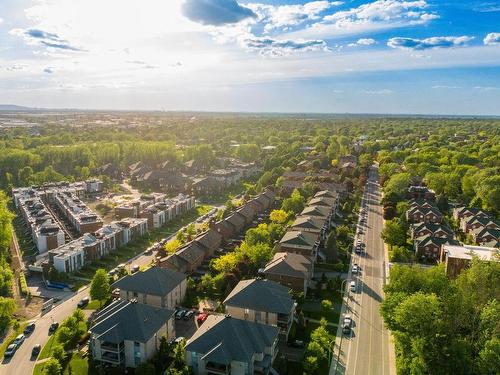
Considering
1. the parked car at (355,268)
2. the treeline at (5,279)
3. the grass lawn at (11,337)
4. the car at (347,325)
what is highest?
the treeline at (5,279)

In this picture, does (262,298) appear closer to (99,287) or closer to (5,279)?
(99,287)

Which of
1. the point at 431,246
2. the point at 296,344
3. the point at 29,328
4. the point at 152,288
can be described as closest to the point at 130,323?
the point at 152,288

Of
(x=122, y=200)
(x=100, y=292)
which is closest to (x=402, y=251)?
(x=100, y=292)

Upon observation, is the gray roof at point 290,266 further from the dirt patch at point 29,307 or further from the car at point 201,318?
the dirt patch at point 29,307

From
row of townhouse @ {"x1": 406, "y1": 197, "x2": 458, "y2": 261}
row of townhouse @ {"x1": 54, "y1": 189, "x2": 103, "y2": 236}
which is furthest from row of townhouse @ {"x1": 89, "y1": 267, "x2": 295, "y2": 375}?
row of townhouse @ {"x1": 54, "y1": 189, "x2": 103, "y2": 236}

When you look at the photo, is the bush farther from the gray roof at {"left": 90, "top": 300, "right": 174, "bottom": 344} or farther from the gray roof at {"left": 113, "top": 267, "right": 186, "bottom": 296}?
the gray roof at {"left": 90, "top": 300, "right": 174, "bottom": 344}

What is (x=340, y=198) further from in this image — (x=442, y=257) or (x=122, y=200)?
(x=122, y=200)

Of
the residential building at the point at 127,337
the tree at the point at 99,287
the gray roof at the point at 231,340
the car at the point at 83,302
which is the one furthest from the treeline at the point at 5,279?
the gray roof at the point at 231,340
